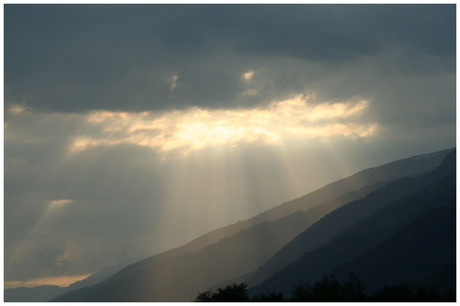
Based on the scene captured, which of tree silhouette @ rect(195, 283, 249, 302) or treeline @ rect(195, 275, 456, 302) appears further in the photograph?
tree silhouette @ rect(195, 283, 249, 302)

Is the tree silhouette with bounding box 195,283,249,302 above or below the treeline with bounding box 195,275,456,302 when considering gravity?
above

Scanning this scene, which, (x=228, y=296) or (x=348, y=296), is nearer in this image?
(x=348, y=296)

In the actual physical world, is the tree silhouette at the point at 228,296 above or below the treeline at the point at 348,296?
above

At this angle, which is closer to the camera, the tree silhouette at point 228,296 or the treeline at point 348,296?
the treeline at point 348,296

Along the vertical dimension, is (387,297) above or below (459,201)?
below

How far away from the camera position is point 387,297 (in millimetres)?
125000

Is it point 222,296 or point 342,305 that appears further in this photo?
point 222,296

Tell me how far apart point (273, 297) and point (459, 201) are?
4786 centimetres

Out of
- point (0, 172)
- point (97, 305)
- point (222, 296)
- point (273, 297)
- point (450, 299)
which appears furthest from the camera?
point (222, 296)

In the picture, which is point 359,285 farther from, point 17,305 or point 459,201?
point 17,305

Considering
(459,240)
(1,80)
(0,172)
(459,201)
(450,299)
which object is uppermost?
(1,80)

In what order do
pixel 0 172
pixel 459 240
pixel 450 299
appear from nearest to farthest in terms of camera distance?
pixel 0 172 → pixel 459 240 → pixel 450 299

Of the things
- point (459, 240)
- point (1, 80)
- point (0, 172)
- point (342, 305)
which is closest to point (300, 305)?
point (342, 305)

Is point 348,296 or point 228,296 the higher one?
point 228,296
